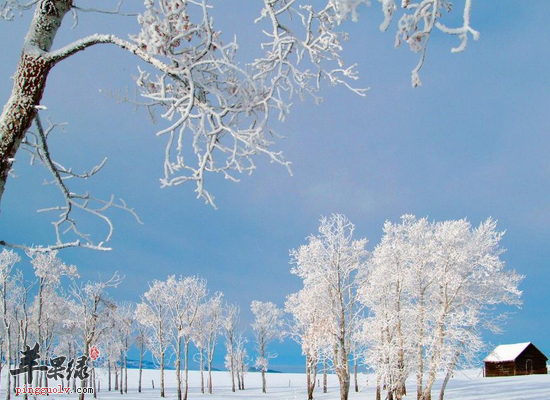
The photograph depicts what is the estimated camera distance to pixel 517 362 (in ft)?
155

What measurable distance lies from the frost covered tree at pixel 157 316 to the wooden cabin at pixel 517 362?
33.3 m

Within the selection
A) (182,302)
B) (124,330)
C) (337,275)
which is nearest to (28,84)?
(337,275)

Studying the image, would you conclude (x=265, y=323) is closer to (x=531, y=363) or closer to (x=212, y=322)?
(x=212, y=322)

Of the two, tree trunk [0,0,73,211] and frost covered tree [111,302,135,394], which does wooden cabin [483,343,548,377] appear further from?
tree trunk [0,0,73,211]

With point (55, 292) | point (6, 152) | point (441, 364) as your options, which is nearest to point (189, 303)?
point (55, 292)

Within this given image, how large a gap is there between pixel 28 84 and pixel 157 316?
32727 millimetres

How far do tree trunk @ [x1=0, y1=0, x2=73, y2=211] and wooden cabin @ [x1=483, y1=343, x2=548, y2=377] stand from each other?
51.9 m

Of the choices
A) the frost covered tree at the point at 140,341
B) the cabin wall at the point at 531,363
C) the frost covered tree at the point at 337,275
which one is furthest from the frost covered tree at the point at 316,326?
the cabin wall at the point at 531,363

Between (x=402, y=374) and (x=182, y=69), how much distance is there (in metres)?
21.6

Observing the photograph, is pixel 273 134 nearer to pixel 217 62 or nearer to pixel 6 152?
pixel 217 62

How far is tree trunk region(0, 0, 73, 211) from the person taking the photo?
3523mm

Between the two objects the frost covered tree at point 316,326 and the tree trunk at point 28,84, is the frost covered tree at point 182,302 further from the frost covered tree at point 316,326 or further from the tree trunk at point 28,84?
the tree trunk at point 28,84

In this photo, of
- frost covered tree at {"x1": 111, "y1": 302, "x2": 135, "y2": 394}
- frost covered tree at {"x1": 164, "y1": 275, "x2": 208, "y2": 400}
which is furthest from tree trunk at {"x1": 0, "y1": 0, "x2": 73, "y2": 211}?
frost covered tree at {"x1": 111, "y1": 302, "x2": 135, "y2": 394}

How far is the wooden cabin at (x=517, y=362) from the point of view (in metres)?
47.1
